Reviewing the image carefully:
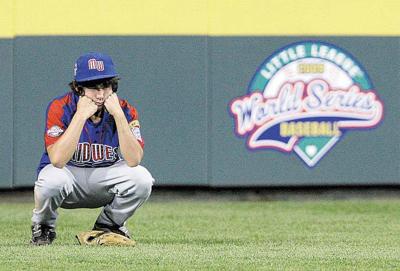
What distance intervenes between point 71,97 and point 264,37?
14.7 ft

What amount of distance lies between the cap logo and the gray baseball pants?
25.1 inches

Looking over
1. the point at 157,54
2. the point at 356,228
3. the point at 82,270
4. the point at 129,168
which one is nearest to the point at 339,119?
the point at 157,54

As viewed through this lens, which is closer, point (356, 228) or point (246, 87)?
point (356, 228)

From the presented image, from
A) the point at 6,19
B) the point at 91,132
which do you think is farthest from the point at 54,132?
the point at 6,19

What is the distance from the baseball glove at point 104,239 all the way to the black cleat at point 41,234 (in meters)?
0.20

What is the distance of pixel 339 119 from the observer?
476 inches

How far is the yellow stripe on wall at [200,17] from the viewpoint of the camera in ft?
38.3

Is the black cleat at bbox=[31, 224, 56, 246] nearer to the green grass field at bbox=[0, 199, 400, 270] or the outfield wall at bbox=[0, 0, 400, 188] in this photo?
the green grass field at bbox=[0, 199, 400, 270]

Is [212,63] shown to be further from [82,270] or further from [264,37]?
[82,270]

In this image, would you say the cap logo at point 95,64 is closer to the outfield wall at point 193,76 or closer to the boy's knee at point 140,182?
the boy's knee at point 140,182

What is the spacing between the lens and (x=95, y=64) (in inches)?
297

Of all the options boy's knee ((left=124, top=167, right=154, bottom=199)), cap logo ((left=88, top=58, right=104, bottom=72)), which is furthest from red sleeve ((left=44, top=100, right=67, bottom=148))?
boy's knee ((left=124, top=167, right=154, bottom=199))

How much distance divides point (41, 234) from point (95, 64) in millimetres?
1111

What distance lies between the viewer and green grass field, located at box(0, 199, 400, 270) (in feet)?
22.5
